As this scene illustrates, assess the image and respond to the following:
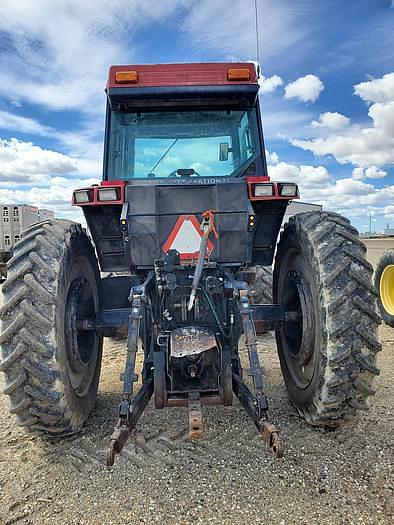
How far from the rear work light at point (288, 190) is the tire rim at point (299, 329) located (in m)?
0.52

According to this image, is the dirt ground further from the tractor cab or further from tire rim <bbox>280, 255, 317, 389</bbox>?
the tractor cab

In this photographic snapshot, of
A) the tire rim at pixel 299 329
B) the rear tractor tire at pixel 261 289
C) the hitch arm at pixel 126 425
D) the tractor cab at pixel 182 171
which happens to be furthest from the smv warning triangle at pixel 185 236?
the rear tractor tire at pixel 261 289

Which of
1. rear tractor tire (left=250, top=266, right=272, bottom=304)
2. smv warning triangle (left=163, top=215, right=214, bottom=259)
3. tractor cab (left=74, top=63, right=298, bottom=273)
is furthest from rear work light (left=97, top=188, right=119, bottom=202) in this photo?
rear tractor tire (left=250, top=266, right=272, bottom=304)

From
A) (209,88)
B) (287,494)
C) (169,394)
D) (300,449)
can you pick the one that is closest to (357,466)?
(300,449)

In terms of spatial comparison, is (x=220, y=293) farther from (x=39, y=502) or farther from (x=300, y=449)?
(x=39, y=502)

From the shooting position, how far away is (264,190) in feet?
11.7

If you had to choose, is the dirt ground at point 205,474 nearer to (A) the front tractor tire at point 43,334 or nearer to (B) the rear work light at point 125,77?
(A) the front tractor tire at point 43,334

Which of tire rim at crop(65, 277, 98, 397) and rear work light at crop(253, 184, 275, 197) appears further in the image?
rear work light at crop(253, 184, 275, 197)

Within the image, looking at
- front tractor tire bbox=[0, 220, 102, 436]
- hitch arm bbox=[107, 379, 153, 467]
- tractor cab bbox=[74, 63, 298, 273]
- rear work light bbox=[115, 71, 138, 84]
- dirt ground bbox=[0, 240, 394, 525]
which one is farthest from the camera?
rear work light bbox=[115, 71, 138, 84]

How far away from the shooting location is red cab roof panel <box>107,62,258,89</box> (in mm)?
3805

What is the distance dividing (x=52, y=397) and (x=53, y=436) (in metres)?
0.44

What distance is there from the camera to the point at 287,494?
270 centimetres

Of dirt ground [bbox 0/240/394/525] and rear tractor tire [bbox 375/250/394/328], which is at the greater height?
rear tractor tire [bbox 375/250/394/328]

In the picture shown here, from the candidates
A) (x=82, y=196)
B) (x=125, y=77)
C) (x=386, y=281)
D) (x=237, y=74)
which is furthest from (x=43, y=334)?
(x=386, y=281)
